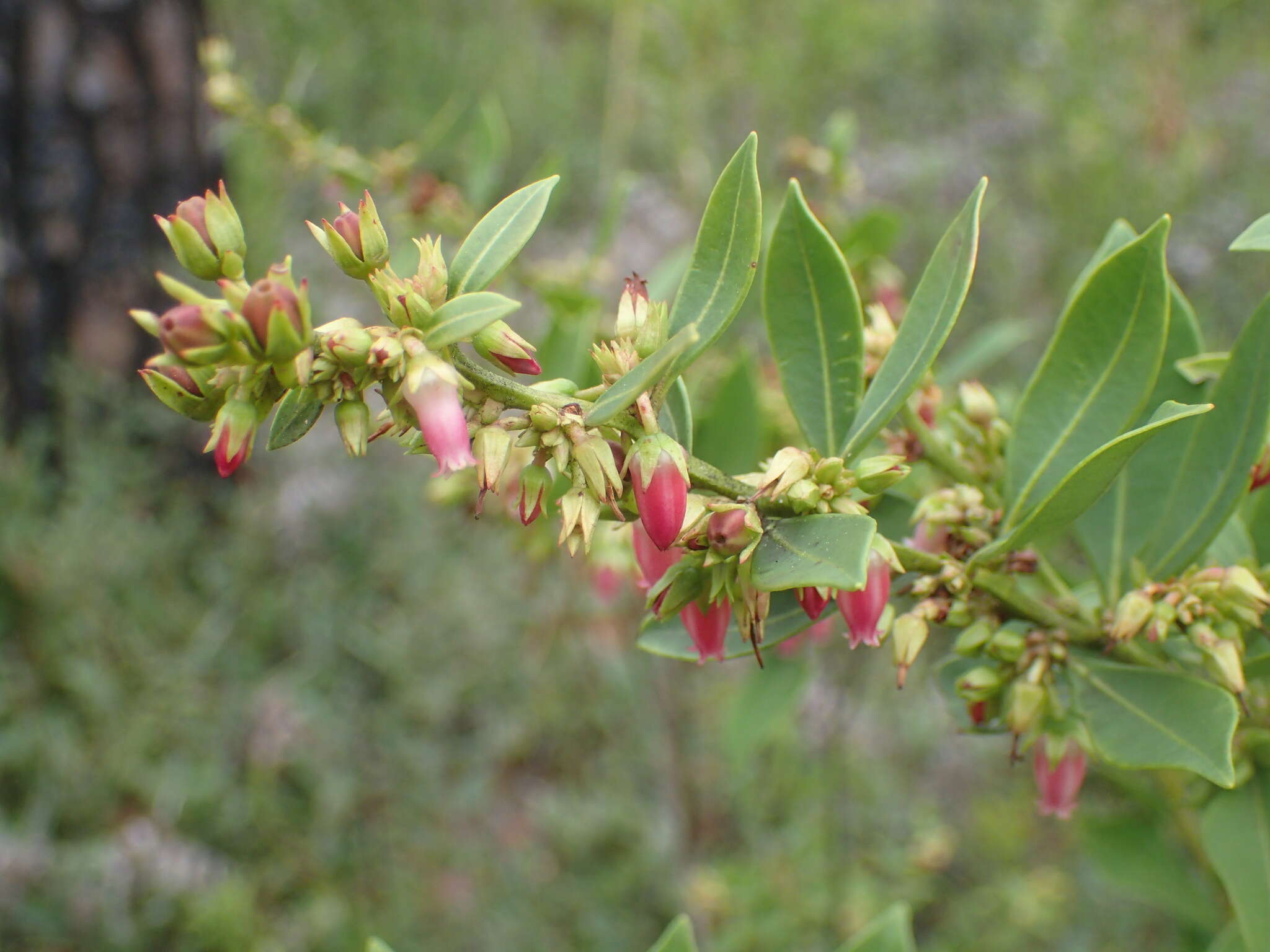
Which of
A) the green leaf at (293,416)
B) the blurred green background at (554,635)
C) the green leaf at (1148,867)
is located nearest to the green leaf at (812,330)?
the green leaf at (293,416)

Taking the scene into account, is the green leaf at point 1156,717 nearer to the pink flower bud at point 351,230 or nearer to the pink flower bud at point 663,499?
the pink flower bud at point 663,499

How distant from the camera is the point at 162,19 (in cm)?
293

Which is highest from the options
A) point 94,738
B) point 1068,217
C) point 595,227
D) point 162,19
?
point 162,19

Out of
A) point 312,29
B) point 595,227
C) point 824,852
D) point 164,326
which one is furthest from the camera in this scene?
point 312,29

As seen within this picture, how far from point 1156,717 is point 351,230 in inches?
25.5

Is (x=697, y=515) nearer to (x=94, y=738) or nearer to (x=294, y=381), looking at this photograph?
(x=294, y=381)

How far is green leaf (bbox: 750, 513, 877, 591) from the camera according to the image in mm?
522

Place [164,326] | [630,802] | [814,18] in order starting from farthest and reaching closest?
1. [814,18]
2. [630,802]
3. [164,326]

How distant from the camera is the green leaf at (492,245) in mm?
608

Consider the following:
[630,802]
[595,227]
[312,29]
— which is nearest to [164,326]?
[630,802]

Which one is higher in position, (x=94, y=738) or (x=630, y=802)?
(x=94, y=738)

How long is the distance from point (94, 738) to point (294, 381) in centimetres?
252

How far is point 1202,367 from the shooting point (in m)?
0.79

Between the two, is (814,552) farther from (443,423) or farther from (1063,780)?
(1063,780)
